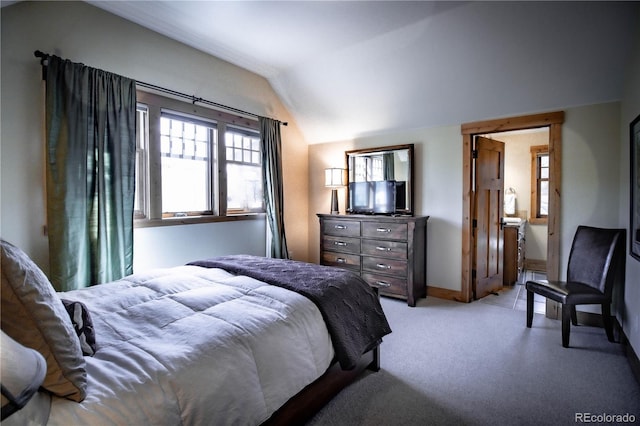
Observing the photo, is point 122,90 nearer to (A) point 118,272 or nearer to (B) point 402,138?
(A) point 118,272

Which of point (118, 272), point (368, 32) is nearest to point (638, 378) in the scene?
point (368, 32)

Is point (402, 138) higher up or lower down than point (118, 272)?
higher up

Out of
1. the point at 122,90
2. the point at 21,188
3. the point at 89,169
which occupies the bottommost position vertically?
the point at 21,188

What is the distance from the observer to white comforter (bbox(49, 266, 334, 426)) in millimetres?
1038

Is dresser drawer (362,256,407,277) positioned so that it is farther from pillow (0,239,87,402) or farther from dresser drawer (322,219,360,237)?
pillow (0,239,87,402)

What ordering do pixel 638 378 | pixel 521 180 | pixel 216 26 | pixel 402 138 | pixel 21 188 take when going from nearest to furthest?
pixel 638 378 < pixel 21 188 < pixel 216 26 < pixel 402 138 < pixel 521 180

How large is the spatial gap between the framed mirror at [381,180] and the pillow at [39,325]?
Result: 3.75m

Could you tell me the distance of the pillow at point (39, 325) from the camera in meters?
0.92

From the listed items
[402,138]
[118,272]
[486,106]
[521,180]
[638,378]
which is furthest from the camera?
[521,180]

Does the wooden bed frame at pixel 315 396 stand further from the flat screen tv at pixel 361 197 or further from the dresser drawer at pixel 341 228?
the flat screen tv at pixel 361 197

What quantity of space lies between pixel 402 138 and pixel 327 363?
3336 millimetres

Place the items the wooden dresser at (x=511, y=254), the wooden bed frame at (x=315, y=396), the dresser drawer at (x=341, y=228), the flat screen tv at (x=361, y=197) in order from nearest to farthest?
the wooden bed frame at (x=315, y=396) < the dresser drawer at (x=341, y=228) < the flat screen tv at (x=361, y=197) < the wooden dresser at (x=511, y=254)

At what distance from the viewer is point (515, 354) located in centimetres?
256

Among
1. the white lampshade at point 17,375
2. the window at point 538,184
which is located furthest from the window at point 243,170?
the window at point 538,184
